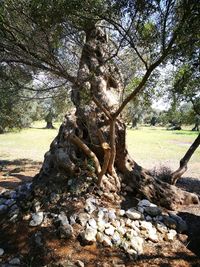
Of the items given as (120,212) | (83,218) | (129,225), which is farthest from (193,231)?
(83,218)

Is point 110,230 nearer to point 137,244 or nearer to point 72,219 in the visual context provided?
point 137,244

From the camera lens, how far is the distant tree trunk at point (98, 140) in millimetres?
7105

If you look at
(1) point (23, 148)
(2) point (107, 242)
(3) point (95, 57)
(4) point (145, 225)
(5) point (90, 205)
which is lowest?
(1) point (23, 148)

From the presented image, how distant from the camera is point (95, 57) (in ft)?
24.4

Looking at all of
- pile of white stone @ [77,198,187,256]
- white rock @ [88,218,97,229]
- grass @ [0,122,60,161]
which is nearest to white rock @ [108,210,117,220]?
pile of white stone @ [77,198,187,256]

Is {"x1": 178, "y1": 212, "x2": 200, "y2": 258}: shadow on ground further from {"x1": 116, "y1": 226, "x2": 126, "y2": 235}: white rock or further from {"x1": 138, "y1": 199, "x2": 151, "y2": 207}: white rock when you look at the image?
{"x1": 116, "y1": 226, "x2": 126, "y2": 235}: white rock

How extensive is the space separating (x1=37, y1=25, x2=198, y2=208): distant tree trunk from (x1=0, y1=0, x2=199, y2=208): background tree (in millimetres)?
26

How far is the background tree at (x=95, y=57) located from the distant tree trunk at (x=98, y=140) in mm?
26

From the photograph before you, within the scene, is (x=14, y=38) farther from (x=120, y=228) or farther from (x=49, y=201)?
(x=120, y=228)

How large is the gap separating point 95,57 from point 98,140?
2.30 metres

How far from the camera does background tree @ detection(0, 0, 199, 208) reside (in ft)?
15.6

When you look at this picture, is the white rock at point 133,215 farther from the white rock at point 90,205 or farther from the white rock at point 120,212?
the white rock at point 90,205

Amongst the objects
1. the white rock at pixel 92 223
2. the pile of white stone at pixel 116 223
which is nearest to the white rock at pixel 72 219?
the pile of white stone at pixel 116 223

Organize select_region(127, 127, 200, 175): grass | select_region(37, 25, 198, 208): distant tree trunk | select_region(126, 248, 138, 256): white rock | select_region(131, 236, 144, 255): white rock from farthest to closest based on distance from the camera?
select_region(127, 127, 200, 175): grass < select_region(37, 25, 198, 208): distant tree trunk < select_region(131, 236, 144, 255): white rock < select_region(126, 248, 138, 256): white rock
